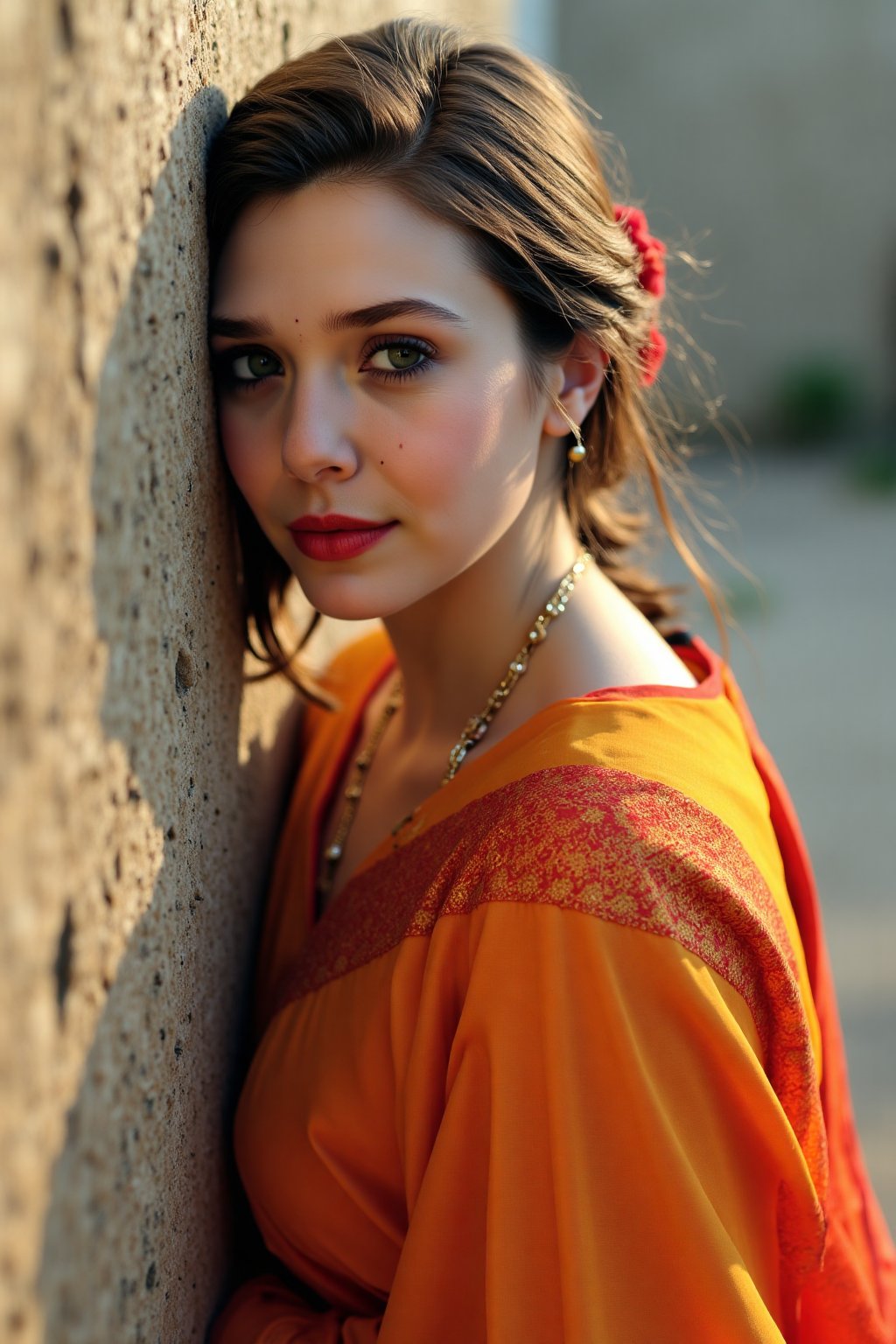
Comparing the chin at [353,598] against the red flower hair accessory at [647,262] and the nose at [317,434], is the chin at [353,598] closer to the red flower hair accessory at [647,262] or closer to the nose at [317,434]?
the nose at [317,434]

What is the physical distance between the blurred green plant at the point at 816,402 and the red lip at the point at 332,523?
9274mm

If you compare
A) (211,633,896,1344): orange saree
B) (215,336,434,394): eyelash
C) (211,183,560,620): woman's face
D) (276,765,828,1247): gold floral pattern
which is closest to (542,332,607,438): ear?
(211,183,560,620): woman's face

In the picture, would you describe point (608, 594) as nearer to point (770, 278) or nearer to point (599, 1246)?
point (599, 1246)

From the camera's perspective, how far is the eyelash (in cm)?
118

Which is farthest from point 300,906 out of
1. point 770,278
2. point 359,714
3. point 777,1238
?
point 770,278

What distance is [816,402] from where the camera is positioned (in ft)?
32.4

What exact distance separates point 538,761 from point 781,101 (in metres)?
10.1

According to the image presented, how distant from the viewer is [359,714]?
1.76 meters

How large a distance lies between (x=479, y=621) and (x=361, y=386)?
0.36 meters

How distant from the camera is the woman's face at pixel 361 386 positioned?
3.83 feet

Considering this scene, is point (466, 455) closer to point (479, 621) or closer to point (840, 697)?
point (479, 621)

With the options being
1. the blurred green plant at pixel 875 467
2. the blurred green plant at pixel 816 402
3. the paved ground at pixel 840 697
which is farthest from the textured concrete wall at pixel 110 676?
the blurred green plant at pixel 816 402

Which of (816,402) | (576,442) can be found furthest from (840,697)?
(816,402)

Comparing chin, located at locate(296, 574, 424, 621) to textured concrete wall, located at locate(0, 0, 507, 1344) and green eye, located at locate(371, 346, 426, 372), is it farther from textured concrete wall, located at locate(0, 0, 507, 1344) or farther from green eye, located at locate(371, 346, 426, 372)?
green eye, located at locate(371, 346, 426, 372)
